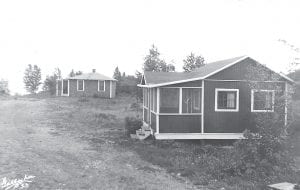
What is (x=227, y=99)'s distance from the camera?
16.6 m

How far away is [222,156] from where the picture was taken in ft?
43.3

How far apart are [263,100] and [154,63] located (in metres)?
19.2

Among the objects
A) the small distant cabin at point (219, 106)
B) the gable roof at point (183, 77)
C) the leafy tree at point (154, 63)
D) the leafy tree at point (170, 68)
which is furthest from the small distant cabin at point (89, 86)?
the small distant cabin at point (219, 106)

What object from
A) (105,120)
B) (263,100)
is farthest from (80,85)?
(263,100)

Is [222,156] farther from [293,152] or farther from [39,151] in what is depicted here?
[39,151]

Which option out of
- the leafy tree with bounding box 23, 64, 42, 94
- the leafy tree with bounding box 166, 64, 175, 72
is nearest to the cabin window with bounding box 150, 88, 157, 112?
the leafy tree with bounding box 166, 64, 175, 72

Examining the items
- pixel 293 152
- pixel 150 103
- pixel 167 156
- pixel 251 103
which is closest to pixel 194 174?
pixel 167 156

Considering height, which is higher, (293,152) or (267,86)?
Result: (267,86)

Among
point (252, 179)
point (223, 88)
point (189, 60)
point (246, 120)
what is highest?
point (189, 60)

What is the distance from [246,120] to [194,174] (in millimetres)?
6888

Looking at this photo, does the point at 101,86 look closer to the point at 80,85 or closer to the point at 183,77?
the point at 80,85

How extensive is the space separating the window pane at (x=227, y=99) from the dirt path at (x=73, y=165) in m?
5.52

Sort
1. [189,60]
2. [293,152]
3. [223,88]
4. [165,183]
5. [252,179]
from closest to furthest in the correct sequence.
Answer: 1. [165,183]
2. [252,179]
3. [293,152]
4. [223,88]
5. [189,60]

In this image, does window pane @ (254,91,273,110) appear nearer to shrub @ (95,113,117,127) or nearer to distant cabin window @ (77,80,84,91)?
shrub @ (95,113,117,127)
